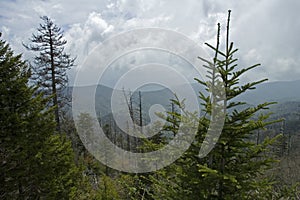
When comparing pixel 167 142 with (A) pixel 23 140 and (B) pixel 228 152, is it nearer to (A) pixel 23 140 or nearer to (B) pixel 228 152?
(B) pixel 228 152

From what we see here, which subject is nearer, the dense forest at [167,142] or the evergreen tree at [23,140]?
the dense forest at [167,142]

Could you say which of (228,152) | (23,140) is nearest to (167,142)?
(228,152)

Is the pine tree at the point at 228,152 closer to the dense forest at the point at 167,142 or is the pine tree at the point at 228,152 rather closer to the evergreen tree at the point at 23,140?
the dense forest at the point at 167,142

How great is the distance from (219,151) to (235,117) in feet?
2.25

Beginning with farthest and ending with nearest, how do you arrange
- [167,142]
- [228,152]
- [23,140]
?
[23,140]
[167,142]
[228,152]

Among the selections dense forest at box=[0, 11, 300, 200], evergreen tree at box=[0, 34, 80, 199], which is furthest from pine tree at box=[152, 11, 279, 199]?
evergreen tree at box=[0, 34, 80, 199]

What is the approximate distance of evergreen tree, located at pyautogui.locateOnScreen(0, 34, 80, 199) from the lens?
23.7 ft

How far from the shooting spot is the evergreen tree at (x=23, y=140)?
23.7 feet

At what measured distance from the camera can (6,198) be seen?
7.12 metres

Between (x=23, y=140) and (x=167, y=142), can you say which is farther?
(x=23, y=140)

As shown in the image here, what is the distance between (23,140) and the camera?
7469mm

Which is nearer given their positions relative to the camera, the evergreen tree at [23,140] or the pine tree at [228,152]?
the pine tree at [228,152]

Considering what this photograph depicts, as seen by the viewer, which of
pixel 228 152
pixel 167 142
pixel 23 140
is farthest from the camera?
pixel 23 140

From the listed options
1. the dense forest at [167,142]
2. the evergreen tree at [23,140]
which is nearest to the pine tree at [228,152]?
the dense forest at [167,142]
